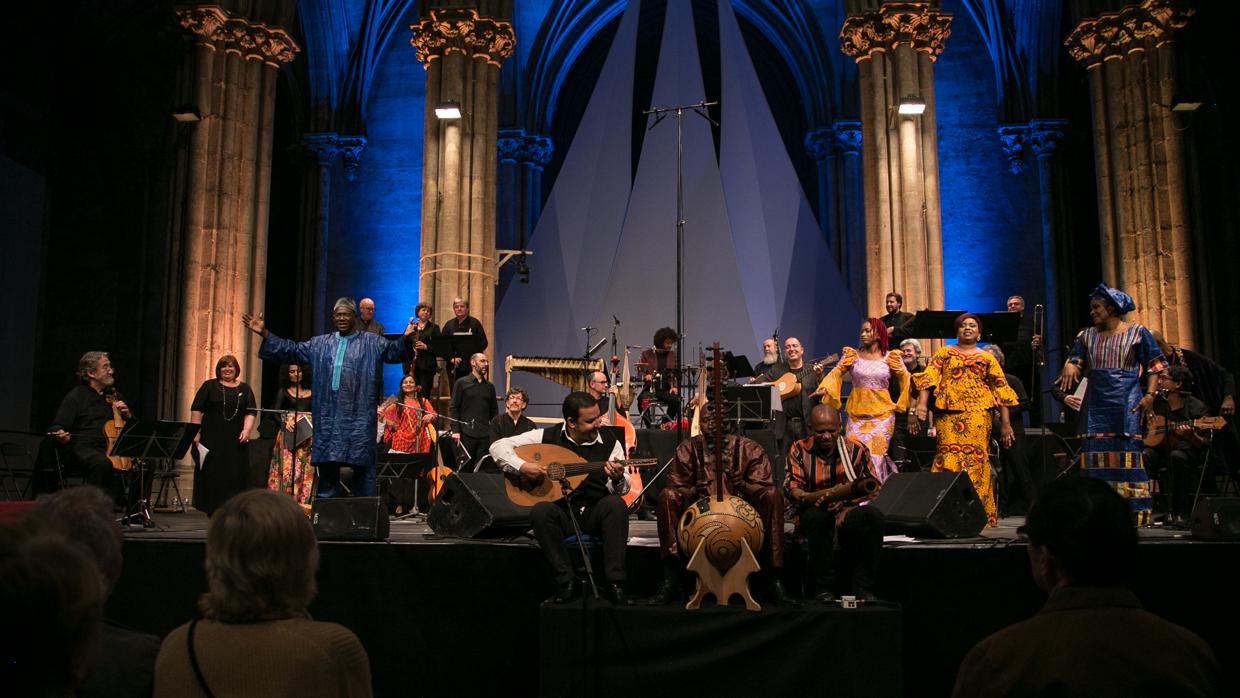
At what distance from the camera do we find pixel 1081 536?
7.29 feet

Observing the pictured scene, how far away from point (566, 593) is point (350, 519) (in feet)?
5.50

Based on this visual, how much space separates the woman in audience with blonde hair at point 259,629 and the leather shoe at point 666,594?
3.49 m

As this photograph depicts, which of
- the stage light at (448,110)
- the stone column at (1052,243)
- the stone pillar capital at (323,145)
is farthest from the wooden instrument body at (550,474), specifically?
the stone pillar capital at (323,145)

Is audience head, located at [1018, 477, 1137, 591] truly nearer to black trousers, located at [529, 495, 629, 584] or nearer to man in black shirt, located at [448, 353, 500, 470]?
black trousers, located at [529, 495, 629, 584]

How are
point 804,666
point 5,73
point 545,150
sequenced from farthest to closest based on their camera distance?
point 545,150, point 5,73, point 804,666

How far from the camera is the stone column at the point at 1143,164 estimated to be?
12.4 metres

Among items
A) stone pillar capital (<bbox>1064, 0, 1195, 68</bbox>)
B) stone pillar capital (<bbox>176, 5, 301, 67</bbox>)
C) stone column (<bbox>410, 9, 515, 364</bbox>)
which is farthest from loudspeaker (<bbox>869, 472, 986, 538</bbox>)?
stone pillar capital (<bbox>176, 5, 301, 67</bbox>)

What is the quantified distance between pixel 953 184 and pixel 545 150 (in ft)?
27.8

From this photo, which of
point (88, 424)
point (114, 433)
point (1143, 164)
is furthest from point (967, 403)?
point (114, 433)

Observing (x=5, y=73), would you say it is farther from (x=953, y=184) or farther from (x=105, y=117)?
(x=953, y=184)

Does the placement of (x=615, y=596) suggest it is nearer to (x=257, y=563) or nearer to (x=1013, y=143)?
(x=257, y=563)

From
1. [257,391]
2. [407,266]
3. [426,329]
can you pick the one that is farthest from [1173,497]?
[407,266]

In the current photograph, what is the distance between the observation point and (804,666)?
5496 millimetres

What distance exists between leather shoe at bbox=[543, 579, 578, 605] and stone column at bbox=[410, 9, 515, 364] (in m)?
8.14
